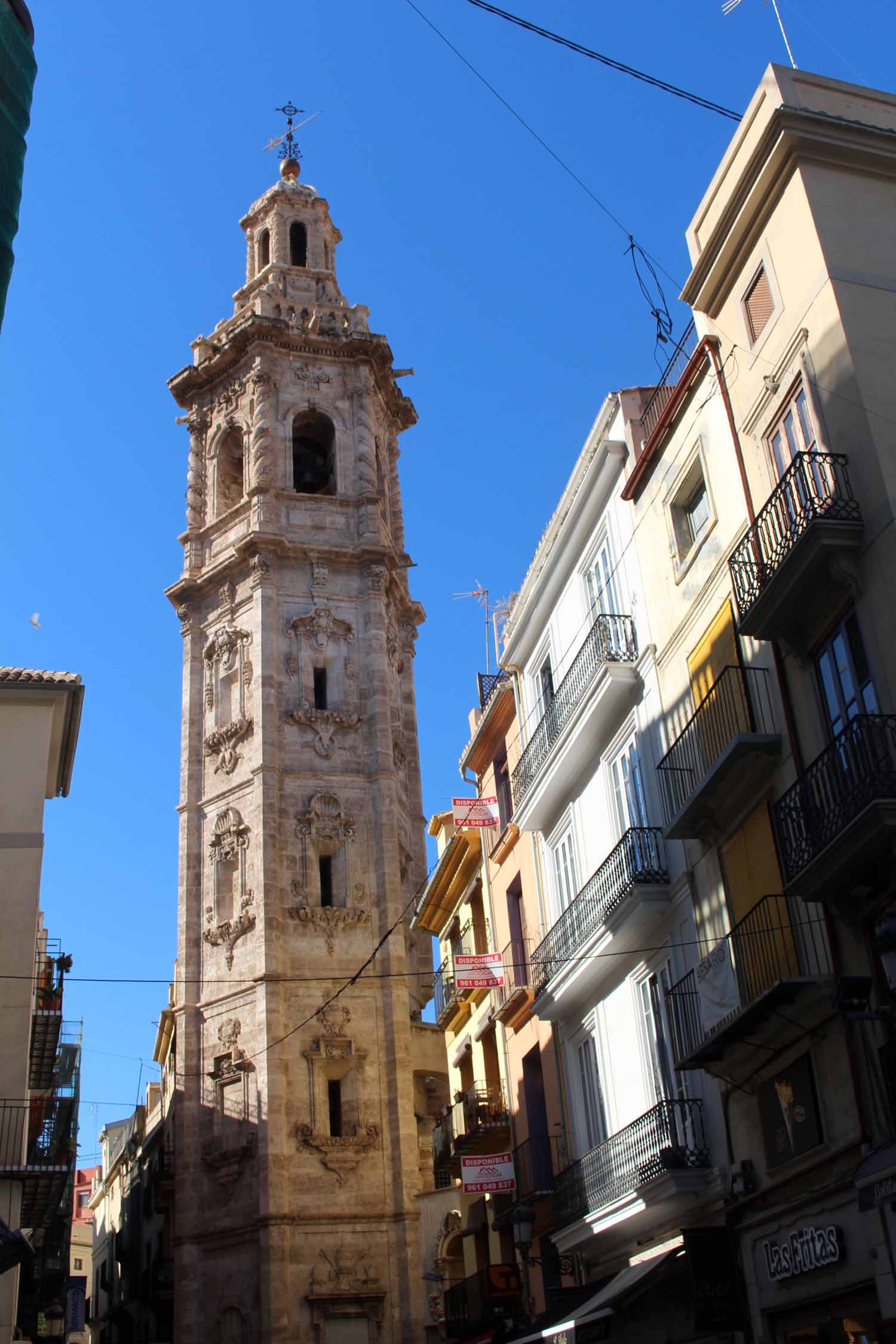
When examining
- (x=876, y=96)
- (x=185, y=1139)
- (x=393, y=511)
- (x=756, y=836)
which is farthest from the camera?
(x=393, y=511)

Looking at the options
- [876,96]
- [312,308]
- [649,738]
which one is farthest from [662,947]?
[312,308]

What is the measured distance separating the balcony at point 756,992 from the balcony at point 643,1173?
705 millimetres

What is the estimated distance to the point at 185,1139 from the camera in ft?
98.3

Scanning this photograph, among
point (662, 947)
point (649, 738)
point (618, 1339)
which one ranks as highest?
point (649, 738)

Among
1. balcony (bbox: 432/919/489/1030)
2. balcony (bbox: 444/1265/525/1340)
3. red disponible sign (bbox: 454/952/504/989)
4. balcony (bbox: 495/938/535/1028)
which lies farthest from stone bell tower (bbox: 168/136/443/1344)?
balcony (bbox: 495/938/535/1028)

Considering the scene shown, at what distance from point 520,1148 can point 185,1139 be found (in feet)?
39.5

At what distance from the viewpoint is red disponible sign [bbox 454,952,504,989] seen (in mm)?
21422

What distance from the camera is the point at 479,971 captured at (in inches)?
854

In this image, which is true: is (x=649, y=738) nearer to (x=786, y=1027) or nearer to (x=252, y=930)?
(x=786, y=1027)

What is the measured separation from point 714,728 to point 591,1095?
19.0 ft

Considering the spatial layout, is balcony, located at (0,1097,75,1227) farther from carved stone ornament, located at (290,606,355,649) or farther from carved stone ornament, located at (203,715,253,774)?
carved stone ornament, located at (290,606,355,649)

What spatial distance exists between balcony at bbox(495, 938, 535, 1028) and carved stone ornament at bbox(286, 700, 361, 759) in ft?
39.1

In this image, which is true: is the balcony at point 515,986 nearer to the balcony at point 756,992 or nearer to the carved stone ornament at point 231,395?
the balcony at point 756,992

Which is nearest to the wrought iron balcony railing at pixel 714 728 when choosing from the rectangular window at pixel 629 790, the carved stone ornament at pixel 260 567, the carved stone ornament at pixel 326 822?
the rectangular window at pixel 629 790
